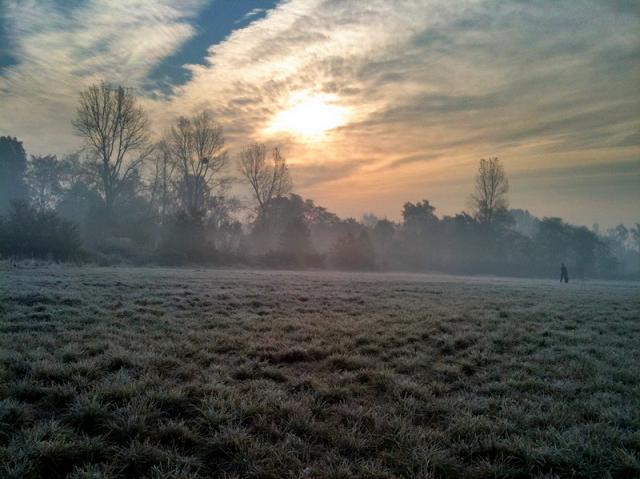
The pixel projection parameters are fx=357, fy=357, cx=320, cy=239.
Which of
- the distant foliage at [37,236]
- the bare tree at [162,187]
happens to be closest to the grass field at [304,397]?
the distant foliage at [37,236]

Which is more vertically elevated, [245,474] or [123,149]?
[123,149]

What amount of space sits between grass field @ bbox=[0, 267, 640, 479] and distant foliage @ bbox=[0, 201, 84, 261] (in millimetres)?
21144

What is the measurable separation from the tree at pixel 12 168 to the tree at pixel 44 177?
1.15 metres

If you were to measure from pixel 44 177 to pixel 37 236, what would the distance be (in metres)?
43.9

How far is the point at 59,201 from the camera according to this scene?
180 ft

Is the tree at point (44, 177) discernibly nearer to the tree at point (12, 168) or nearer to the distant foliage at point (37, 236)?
the tree at point (12, 168)

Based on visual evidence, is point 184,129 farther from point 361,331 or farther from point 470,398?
point 470,398

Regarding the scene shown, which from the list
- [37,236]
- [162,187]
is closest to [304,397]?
[37,236]

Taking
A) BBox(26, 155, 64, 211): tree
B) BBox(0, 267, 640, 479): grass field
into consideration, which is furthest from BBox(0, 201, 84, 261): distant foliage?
BBox(26, 155, 64, 211): tree

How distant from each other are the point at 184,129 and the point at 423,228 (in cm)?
4359

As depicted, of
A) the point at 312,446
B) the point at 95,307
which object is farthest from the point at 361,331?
the point at 95,307

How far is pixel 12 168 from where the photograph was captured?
2306 inches

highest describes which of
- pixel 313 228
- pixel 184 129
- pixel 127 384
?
pixel 184 129

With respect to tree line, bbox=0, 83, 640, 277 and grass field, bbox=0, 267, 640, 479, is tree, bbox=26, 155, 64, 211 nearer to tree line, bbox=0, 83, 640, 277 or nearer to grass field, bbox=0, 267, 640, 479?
tree line, bbox=0, 83, 640, 277
